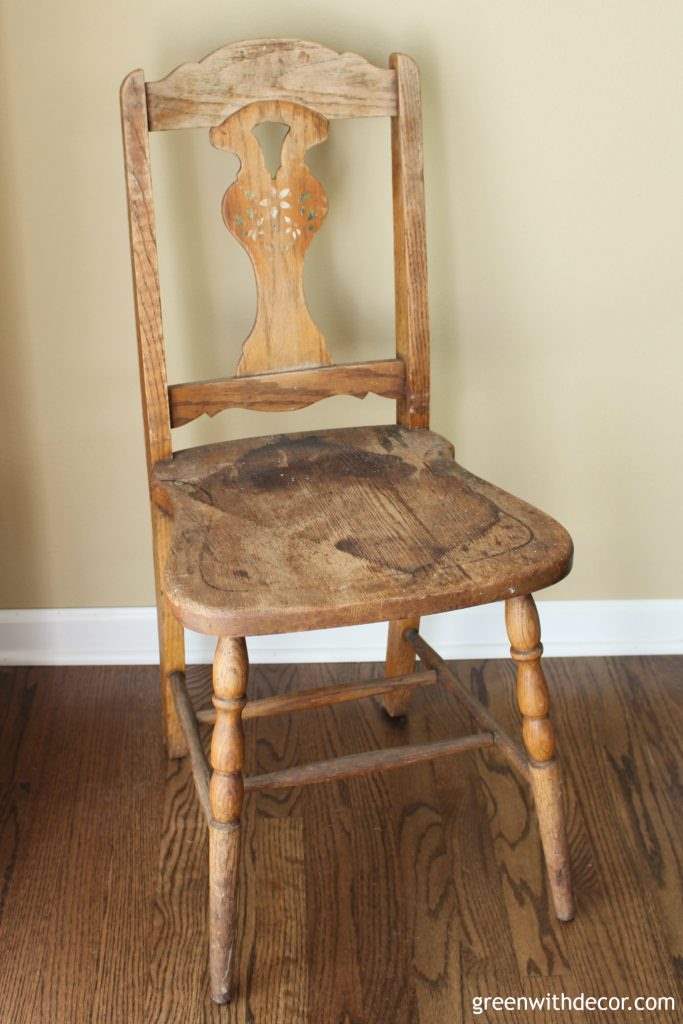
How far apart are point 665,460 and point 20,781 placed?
42.3 inches

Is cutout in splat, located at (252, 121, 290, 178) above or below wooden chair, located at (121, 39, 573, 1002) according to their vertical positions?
above

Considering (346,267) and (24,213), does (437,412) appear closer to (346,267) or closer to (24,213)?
(346,267)

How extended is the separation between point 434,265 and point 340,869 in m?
0.85

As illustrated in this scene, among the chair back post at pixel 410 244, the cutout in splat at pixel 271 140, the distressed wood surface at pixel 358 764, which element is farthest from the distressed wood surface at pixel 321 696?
the cutout in splat at pixel 271 140

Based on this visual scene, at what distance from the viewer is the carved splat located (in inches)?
56.0

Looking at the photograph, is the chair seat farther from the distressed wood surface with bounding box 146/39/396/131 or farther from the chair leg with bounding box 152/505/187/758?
the distressed wood surface with bounding box 146/39/396/131

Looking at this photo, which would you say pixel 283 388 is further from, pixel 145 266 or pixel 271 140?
pixel 271 140

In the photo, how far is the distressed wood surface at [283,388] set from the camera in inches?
57.1

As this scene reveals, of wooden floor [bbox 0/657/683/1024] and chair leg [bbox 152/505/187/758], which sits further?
chair leg [bbox 152/505/187/758]

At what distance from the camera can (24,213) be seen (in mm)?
1604

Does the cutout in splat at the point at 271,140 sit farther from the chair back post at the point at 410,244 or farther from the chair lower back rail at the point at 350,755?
the chair lower back rail at the point at 350,755

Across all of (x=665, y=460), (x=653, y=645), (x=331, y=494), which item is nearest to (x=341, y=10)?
(x=331, y=494)

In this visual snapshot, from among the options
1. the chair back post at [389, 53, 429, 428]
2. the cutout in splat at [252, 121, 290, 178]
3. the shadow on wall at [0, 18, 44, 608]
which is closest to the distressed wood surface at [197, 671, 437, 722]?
the chair back post at [389, 53, 429, 428]

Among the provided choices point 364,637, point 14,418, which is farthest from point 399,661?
point 14,418
